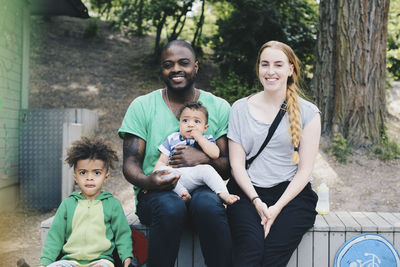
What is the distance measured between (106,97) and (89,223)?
25.8 feet

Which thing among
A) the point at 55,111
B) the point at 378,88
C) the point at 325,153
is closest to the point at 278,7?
the point at 378,88

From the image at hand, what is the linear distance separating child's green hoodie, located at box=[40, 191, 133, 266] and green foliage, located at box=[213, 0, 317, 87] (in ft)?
23.0

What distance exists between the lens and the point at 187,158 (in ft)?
8.98

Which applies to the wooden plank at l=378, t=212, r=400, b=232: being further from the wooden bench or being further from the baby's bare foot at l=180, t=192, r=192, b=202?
the baby's bare foot at l=180, t=192, r=192, b=202

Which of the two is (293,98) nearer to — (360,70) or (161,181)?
(161,181)

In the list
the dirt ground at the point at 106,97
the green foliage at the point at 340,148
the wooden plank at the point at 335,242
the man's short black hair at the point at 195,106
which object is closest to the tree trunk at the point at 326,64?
the green foliage at the point at 340,148

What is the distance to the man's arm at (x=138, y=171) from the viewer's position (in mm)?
2533

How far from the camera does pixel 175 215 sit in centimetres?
231

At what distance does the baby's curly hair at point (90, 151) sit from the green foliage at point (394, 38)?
8.25m

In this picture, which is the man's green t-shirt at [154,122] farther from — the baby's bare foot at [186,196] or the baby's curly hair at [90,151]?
the baby's bare foot at [186,196]

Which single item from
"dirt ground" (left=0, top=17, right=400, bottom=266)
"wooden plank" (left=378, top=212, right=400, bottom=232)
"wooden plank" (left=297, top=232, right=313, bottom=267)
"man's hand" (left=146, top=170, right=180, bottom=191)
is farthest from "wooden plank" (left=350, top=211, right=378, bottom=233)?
"dirt ground" (left=0, top=17, right=400, bottom=266)

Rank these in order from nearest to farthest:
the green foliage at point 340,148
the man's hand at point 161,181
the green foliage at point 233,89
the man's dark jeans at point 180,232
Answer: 1. the man's dark jeans at point 180,232
2. the man's hand at point 161,181
3. the green foliage at point 340,148
4. the green foliage at point 233,89

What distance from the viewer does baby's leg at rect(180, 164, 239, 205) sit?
253 centimetres

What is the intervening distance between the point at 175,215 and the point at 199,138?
62 centimetres
